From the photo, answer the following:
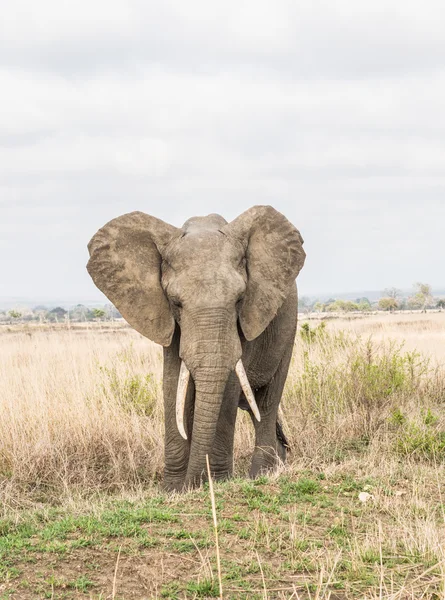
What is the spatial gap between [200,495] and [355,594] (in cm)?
226

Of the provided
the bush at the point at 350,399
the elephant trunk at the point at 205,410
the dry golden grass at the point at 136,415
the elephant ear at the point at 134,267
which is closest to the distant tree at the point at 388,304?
the bush at the point at 350,399

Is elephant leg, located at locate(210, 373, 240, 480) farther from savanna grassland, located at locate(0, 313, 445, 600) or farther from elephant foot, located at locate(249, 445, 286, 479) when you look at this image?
elephant foot, located at locate(249, 445, 286, 479)

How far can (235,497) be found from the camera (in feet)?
20.5

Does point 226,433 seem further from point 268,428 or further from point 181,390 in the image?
point 268,428

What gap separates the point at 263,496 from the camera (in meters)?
6.27

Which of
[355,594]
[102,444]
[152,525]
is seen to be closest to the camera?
[355,594]

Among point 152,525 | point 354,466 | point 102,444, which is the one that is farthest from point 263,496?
point 102,444

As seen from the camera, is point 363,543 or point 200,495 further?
point 200,495

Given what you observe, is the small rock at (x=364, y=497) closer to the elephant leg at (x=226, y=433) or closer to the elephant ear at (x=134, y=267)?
the elephant leg at (x=226, y=433)

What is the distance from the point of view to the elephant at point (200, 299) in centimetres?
639

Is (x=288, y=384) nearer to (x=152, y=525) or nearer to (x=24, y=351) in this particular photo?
(x=152, y=525)

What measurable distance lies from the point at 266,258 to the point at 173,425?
72.0 inches

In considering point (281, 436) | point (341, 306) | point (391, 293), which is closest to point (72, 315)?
point (341, 306)

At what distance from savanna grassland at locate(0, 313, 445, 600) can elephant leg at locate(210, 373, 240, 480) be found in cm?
42
